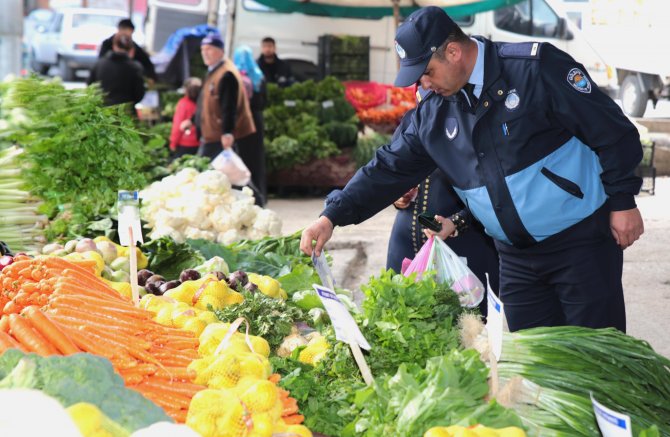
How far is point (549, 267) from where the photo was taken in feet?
11.0

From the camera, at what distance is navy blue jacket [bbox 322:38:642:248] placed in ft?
10.2

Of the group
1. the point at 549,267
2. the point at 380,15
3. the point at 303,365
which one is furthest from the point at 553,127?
the point at 380,15

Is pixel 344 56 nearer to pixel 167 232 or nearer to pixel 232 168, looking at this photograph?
pixel 232 168

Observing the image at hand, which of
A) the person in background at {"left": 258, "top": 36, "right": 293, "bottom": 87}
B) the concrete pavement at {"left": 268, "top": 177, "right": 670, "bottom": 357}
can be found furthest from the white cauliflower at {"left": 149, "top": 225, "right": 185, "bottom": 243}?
the person in background at {"left": 258, "top": 36, "right": 293, "bottom": 87}

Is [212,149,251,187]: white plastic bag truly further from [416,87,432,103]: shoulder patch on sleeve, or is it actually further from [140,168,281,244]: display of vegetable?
[416,87,432,103]: shoulder patch on sleeve

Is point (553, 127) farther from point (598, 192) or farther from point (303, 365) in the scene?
point (303, 365)

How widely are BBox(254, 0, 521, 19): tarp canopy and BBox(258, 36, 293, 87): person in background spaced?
64 centimetres

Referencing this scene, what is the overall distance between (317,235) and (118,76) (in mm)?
6799

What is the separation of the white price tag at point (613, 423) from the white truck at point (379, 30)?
10.9 metres

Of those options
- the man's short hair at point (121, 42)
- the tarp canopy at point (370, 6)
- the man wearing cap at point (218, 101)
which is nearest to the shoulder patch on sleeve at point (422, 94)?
the man wearing cap at point (218, 101)

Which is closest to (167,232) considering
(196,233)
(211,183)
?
(196,233)

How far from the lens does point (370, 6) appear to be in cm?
1292

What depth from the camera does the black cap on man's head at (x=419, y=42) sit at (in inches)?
120

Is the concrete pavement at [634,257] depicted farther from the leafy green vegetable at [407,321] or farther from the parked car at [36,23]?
the parked car at [36,23]
